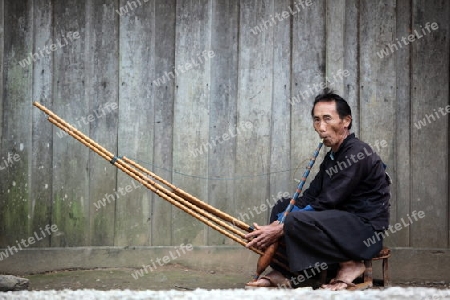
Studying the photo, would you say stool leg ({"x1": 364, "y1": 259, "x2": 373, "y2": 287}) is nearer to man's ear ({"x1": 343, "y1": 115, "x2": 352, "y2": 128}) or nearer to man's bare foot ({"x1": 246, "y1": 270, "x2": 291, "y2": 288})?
man's bare foot ({"x1": 246, "y1": 270, "x2": 291, "y2": 288})

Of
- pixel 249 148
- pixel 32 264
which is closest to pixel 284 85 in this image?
pixel 249 148

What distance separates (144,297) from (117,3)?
10.1ft

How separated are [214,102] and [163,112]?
359 millimetres

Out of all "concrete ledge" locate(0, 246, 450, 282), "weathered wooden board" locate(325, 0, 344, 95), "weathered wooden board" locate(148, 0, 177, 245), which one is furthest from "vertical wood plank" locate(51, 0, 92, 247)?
"weathered wooden board" locate(325, 0, 344, 95)

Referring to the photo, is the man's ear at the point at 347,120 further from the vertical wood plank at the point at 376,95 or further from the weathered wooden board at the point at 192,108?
the weathered wooden board at the point at 192,108

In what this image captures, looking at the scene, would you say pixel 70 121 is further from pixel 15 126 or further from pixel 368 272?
pixel 368 272

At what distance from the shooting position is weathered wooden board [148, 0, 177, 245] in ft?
15.9

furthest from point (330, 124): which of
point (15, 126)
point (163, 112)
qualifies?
point (15, 126)

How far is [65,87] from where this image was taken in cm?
483

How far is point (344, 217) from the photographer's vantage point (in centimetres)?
378

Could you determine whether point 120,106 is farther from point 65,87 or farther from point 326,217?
point 326,217

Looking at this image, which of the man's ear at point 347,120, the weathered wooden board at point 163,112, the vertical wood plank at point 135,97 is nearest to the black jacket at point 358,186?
the man's ear at point 347,120

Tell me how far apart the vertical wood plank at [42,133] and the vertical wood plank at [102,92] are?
0.88ft

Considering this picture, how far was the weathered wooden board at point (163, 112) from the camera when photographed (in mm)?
4832
